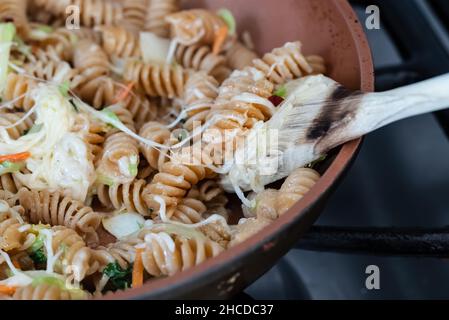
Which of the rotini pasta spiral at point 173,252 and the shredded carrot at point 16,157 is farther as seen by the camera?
the shredded carrot at point 16,157

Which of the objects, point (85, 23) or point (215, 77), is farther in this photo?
point (85, 23)

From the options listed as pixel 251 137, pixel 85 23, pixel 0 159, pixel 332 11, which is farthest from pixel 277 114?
pixel 85 23

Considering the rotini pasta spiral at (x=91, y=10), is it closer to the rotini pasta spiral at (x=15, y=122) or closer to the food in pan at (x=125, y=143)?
the food in pan at (x=125, y=143)

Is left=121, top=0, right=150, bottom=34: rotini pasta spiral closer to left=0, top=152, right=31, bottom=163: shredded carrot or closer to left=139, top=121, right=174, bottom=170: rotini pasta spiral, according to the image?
left=139, top=121, right=174, bottom=170: rotini pasta spiral

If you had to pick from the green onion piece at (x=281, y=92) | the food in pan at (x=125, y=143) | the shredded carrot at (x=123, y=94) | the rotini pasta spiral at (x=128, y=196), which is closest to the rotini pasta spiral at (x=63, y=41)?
the food in pan at (x=125, y=143)

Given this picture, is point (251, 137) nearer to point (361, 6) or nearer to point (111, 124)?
point (111, 124)

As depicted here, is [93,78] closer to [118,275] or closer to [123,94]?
[123,94]
